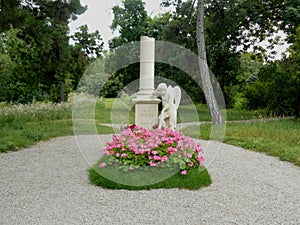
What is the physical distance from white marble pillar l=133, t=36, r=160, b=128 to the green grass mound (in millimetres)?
2174

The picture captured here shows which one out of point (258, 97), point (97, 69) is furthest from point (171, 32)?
point (258, 97)

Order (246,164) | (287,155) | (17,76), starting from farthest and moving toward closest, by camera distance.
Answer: (17,76), (287,155), (246,164)

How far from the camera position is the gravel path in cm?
323

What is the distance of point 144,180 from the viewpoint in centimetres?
433

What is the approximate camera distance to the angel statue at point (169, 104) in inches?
225

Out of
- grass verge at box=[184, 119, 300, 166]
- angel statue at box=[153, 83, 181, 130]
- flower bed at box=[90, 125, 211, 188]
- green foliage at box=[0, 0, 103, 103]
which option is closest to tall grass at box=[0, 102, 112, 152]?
green foliage at box=[0, 0, 103, 103]

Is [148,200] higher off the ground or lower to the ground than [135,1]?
lower

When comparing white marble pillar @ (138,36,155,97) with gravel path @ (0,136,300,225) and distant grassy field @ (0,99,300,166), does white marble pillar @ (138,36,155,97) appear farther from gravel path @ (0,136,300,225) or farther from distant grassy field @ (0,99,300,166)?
distant grassy field @ (0,99,300,166)

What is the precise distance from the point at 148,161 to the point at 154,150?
20cm

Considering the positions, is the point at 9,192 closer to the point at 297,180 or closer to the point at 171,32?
the point at 297,180

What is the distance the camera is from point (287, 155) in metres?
6.51

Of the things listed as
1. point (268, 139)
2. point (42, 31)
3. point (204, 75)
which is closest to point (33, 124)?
point (42, 31)

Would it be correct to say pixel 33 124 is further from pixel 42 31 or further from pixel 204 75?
pixel 204 75

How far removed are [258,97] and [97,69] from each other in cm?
A: 952
